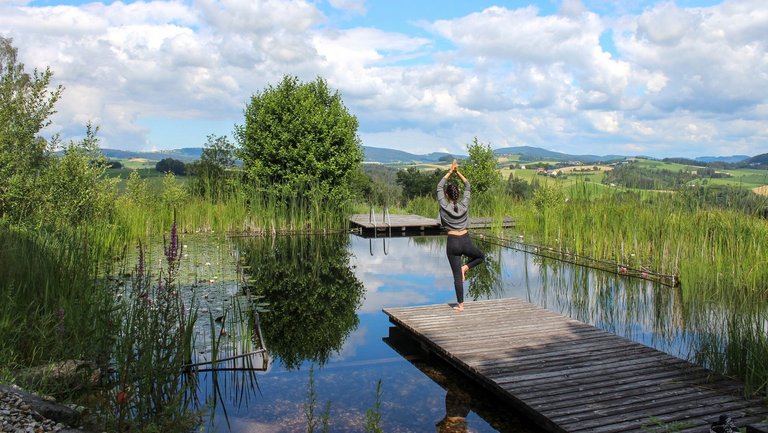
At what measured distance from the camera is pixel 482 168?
19938 millimetres

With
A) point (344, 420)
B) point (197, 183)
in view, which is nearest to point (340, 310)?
point (344, 420)

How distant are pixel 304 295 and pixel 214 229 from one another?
818 cm

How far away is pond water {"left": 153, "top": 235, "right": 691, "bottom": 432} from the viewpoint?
16.9 ft

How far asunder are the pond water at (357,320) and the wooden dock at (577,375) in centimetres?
29

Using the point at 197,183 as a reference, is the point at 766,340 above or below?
below

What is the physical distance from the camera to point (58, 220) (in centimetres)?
930

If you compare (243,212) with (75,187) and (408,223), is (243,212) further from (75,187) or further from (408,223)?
(75,187)

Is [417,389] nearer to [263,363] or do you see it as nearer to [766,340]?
[263,363]

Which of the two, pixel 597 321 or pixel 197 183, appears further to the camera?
pixel 197 183

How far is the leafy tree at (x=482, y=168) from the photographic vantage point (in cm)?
1986

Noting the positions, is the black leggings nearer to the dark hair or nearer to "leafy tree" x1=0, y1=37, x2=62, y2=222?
the dark hair

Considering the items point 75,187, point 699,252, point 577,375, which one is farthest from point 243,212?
point 577,375

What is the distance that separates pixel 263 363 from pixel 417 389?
1.63 metres

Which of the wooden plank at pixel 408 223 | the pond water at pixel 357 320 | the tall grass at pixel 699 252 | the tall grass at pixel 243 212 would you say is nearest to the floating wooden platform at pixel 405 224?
the wooden plank at pixel 408 223
